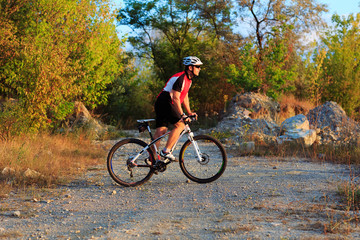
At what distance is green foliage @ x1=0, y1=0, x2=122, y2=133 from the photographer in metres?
10.3

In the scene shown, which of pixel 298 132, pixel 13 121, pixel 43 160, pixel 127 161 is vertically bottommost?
pixel 43 160

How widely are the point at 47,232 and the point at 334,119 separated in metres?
13.1

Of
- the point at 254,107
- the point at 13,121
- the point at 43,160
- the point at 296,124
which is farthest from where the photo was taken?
the point at 254,107

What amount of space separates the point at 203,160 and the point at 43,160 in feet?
11.9

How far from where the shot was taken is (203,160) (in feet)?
21.7

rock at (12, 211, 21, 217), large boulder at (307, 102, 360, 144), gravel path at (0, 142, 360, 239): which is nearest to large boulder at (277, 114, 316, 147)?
large boulder at (307, 102, 360, 144)

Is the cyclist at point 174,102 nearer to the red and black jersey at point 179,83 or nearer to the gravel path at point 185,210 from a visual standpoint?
the red and black jersey at point 179,83

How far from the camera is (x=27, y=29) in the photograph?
11.8m

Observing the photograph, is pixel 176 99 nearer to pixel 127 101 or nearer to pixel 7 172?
pixel 7 172

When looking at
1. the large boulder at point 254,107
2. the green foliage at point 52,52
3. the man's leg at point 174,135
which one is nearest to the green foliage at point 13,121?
the green foliage at point 52,52

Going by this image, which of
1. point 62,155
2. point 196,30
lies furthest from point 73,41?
point 196,30

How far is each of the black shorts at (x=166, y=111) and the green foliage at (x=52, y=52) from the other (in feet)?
15.3

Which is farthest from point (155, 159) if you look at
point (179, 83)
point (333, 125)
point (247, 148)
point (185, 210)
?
point (333, 125)

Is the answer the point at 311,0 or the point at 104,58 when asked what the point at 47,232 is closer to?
the point at 104,58
